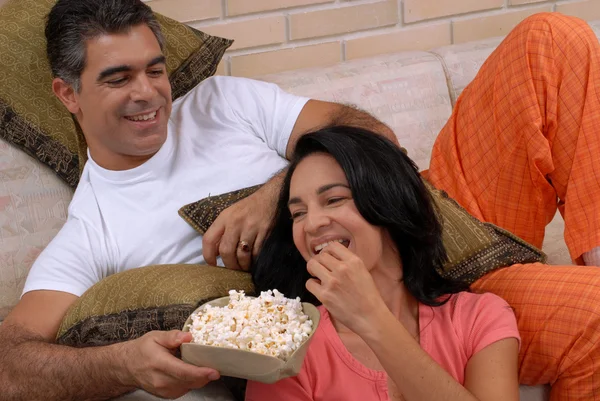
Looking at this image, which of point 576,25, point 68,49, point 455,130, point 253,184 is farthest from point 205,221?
point 576,25

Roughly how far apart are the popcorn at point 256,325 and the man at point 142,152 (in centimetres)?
36

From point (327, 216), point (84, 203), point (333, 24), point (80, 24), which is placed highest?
point (80, 24)

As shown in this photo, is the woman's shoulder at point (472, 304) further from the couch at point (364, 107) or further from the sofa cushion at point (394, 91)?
the sofa cushion at point (394, 91)

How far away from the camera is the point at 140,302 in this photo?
5.54 feet

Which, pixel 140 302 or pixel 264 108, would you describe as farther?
pixel 264 108

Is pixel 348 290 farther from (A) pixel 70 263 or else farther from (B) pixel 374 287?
(A) pixel 70 263

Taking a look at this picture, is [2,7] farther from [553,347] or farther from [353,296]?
[553,347]

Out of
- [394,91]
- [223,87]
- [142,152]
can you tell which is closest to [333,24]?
[394,91]

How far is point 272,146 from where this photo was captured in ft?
7.29

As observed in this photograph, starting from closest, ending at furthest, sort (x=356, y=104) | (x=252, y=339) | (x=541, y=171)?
(x=252, y=339) → (x=541, y=171) → (x=356, y=104)

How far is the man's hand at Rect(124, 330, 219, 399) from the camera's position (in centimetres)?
145

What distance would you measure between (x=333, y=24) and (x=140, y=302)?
1365mm

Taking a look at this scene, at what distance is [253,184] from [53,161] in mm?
474

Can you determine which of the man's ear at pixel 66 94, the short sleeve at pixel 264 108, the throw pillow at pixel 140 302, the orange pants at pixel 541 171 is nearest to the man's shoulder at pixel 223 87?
the short sleeve at pixel 264 108
